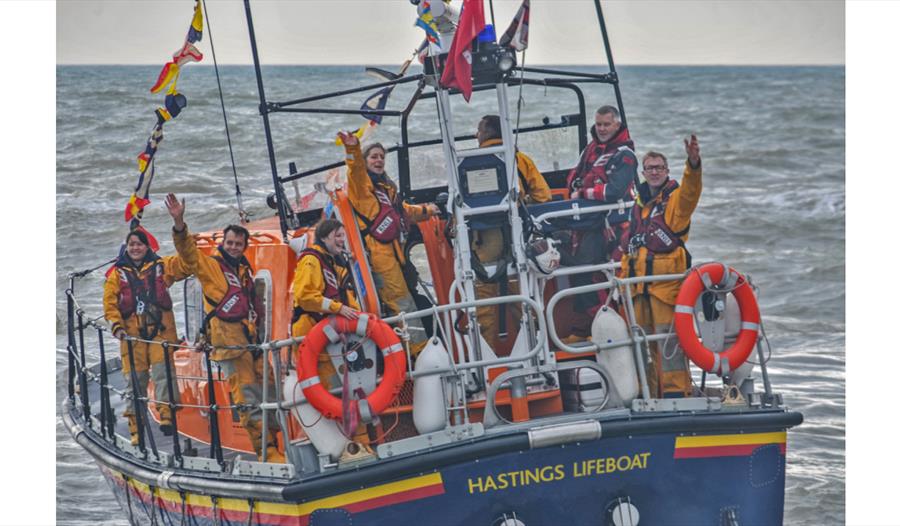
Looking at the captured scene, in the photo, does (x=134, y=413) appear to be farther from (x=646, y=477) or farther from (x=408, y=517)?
(x=646, y=477)

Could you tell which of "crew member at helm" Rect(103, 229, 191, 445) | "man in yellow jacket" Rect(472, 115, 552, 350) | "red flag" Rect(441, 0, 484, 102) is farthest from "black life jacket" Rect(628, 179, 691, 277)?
"crew member at helm" Rect(103, 229, 191, 445)

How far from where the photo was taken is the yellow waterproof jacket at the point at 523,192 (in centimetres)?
677

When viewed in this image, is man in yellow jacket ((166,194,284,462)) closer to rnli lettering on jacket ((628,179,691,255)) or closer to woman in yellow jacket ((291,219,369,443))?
woman in yellow jacket ((291,219,369,443))

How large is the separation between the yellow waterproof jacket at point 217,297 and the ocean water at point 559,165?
4.83ft

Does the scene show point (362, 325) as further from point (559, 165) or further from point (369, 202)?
point (559, 165)

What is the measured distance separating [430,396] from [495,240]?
3.33 ft

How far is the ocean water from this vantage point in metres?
9.85

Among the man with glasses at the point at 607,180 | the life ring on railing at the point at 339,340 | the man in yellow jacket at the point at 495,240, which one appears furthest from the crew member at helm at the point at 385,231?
the man with glasses at the point at 607,180

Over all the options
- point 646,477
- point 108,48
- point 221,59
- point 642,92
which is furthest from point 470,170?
point 642,92

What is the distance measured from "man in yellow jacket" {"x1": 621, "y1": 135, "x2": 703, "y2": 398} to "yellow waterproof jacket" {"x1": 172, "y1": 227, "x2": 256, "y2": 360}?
2.00m

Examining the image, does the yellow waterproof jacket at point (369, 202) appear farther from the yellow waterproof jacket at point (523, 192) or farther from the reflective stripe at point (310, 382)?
the reflective stripe at point (310, 382)

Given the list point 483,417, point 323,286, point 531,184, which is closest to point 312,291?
point 323,286

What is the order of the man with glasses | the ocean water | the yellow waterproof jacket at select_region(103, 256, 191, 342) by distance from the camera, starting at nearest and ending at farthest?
the man with glasses < the yellow waterproof jacket at select_region(103, 256, 191, 342) < the ocean water

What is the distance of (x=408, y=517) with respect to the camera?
6004mm
